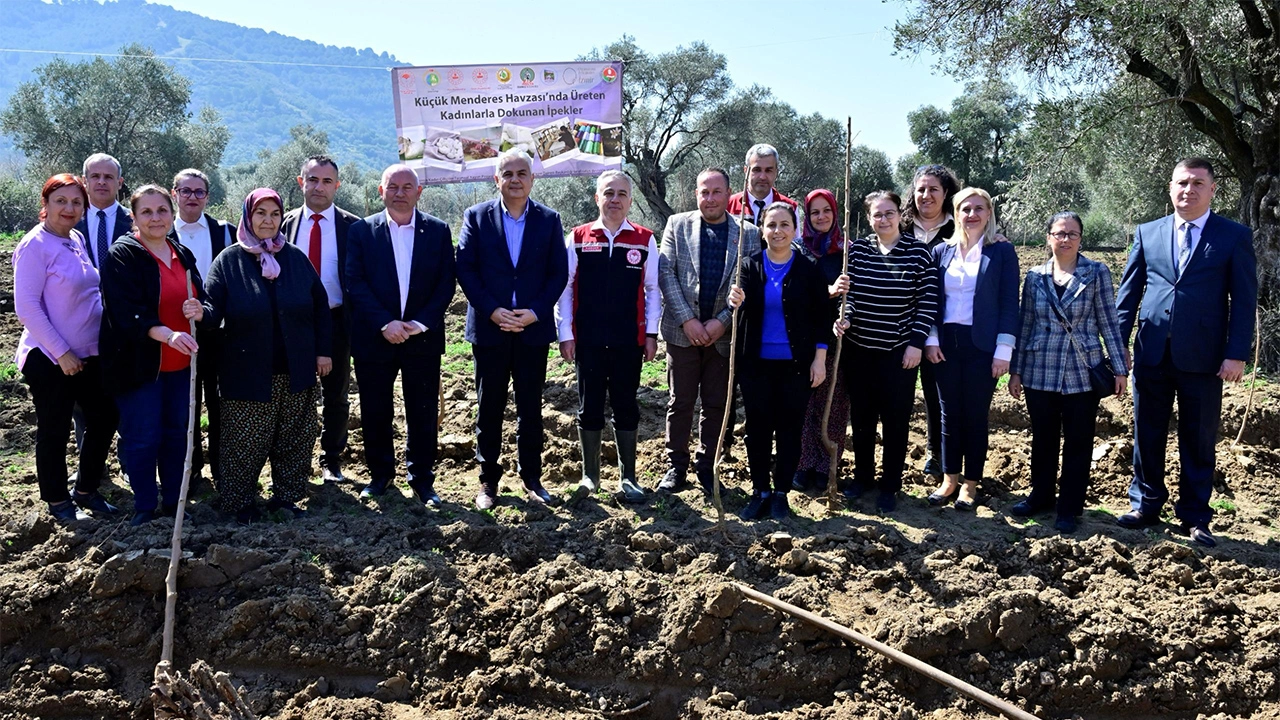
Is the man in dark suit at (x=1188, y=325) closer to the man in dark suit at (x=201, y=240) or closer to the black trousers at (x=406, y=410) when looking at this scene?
the black trousers at (x=406, y=410)

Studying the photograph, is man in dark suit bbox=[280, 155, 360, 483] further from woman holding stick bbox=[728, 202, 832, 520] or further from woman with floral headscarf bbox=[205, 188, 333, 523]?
woman holding stick bbox=[728, 202, 832, 520]

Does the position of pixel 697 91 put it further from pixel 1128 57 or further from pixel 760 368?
pixel 760 368

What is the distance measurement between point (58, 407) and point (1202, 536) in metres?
5.94

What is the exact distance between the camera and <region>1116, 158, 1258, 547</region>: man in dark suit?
Result: 15.6 ft

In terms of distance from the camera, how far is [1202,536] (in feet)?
16.1

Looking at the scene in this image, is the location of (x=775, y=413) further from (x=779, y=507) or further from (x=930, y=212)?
(x=930, y=212)

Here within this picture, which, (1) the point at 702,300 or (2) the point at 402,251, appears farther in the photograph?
(1) the point at 702,300

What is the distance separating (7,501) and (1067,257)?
598 cm

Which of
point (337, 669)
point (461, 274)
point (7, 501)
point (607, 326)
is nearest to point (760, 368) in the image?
point (607, 326)

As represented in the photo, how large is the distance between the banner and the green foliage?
20.6 metres

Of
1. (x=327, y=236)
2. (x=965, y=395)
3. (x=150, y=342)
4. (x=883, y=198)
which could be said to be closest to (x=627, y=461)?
(x=965, y=395)

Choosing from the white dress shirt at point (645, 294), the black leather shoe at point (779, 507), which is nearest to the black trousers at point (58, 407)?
the white dress shirt at point (645, 294)

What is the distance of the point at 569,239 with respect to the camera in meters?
5.46

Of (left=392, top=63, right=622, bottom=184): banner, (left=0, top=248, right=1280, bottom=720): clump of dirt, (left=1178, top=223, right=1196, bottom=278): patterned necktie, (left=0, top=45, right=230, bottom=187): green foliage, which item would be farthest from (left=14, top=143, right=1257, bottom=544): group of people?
(left=0, top=45, right=230, bottom=187): green foliage
